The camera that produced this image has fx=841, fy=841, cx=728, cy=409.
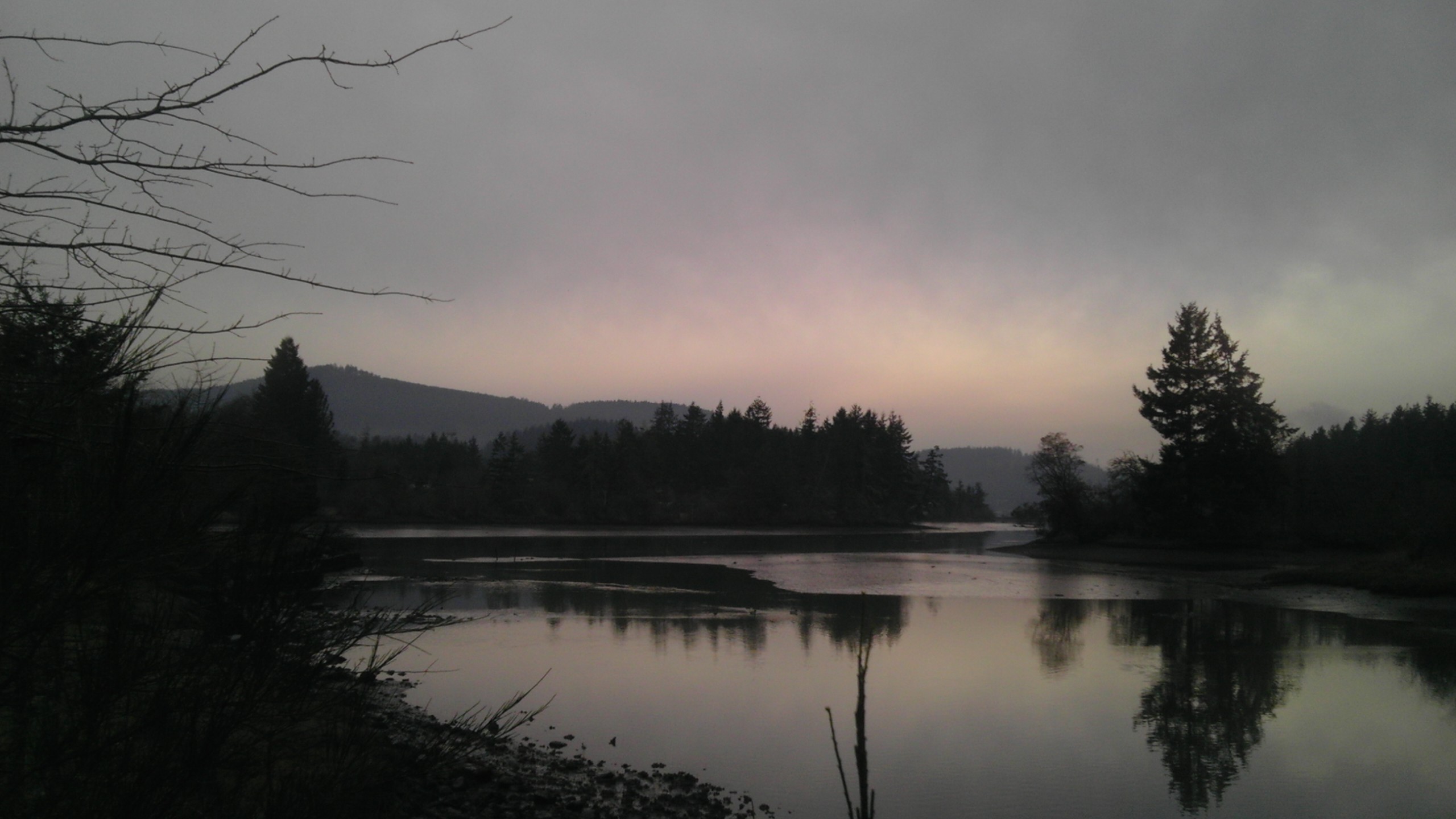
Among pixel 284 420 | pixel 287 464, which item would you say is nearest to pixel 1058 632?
pixel 284 420

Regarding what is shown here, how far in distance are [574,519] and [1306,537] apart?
70.6 meters

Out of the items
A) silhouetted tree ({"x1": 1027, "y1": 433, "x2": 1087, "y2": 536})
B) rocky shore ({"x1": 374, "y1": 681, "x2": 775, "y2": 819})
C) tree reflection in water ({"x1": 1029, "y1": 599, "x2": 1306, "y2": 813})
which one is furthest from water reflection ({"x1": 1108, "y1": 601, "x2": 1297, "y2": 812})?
silhouetted tree ({"x1": 1027, "y1": 433, "x2": 1087, "y2": 536})

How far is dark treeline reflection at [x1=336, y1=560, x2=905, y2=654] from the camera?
2103 cm

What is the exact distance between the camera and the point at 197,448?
3.32 m

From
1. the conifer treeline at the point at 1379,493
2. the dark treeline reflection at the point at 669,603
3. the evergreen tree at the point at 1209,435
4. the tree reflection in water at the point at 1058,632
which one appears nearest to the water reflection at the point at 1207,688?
the tree reflection in water at the point at 1058,632

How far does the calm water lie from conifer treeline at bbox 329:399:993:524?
6517cm

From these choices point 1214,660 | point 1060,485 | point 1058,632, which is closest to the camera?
point 1214,660

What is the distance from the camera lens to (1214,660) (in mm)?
18266

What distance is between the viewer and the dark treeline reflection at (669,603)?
21.0 m

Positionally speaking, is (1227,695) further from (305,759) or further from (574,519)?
(574,519)

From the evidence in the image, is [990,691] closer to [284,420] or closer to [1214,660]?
[1214,660]

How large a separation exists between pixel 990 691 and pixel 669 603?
12849 mm

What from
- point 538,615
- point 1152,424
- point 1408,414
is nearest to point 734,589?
point 538,615

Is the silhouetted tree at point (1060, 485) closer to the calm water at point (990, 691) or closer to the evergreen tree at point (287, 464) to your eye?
the calm water at point (990, 691)
